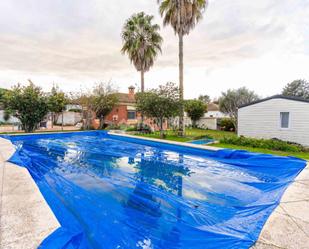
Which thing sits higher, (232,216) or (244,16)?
(244,16)

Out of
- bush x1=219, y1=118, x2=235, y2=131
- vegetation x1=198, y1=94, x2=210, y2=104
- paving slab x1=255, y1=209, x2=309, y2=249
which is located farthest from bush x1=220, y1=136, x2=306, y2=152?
vegetation x1=198, y1=94, x2=210, y2=104

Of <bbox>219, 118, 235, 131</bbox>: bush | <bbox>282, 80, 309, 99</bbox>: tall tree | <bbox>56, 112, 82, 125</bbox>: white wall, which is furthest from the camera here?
<bbox>56, 112, 82, 125</bbox>: white wall

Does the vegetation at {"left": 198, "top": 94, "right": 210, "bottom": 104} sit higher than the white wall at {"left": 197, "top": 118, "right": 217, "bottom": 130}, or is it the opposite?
the vegetation at {"left": 198, "top": 94, "right": 210, "bottom": 104}

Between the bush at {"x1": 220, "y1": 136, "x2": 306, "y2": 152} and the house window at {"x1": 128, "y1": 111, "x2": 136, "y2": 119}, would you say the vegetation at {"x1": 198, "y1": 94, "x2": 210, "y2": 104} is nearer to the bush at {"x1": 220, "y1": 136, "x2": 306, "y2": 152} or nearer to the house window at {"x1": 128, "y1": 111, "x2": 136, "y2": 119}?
the house window at {"x1": 128, "y1": 111, "x2": 136, "y2": 119}

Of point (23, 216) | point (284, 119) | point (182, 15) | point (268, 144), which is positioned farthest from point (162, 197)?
point (182, 15)

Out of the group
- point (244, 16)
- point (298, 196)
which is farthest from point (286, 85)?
point (298, 196)

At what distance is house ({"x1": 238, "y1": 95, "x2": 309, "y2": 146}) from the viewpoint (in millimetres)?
11414

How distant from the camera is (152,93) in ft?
45.8

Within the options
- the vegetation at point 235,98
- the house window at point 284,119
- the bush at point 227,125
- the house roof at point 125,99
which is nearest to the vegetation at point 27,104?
the house roof at point 125,99

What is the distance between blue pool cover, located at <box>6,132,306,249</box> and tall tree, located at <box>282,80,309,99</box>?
24.5 metres

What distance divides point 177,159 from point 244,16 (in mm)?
10301

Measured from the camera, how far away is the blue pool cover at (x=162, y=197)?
302 cm

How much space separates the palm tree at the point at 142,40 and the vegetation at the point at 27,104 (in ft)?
29.6

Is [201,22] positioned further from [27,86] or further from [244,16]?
[27,86]
